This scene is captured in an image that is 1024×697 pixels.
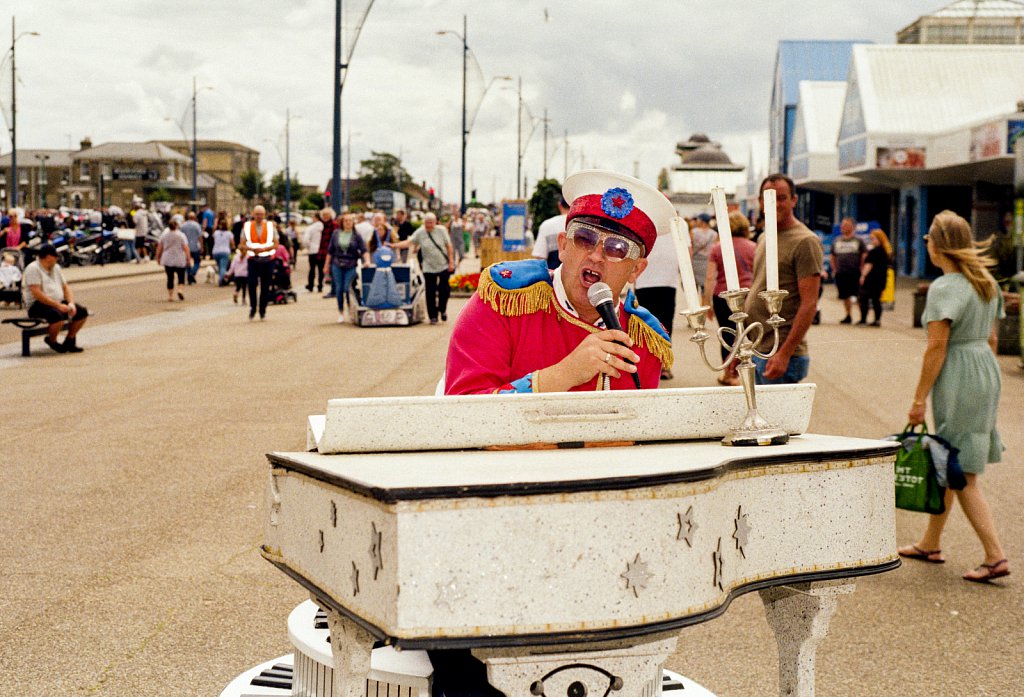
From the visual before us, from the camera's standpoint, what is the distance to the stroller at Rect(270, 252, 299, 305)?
2589 centimetres

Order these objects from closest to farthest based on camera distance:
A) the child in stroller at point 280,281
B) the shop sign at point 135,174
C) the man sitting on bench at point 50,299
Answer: the man sitting on bench at point 50,299, the child in stroller at point 280,281, the shop sign at point 135,174

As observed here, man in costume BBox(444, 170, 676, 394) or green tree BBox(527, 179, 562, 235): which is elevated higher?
green tree BBox(527, 179, 562, 235)

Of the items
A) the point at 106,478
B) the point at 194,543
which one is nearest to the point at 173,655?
the point at 194,543

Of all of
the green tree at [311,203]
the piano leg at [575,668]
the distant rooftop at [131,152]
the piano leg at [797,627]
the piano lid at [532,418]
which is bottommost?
the piano leg at [797,627]

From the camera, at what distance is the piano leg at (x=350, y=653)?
106 inches

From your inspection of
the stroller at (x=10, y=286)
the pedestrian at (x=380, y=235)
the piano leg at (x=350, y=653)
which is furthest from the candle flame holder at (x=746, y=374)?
the stroller at (x=10, y=286)

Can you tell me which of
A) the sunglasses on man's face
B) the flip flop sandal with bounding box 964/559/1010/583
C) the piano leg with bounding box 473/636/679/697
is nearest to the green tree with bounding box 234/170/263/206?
the flip flop sandal with bounding box 964/559/1010/583

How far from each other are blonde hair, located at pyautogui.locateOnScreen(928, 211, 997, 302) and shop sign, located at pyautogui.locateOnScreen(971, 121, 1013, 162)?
77.1 feet

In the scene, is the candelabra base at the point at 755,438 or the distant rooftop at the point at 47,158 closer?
the candelabra base at the point at 755,438

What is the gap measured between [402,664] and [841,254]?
2008 centimetres

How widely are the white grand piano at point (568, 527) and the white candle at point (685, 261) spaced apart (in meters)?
0.28

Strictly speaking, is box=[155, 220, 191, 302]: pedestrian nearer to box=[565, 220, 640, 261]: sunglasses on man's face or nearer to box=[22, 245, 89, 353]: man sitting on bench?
box=[22, 245, 89, 353]: man sitting on bench

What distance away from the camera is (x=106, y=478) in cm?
838

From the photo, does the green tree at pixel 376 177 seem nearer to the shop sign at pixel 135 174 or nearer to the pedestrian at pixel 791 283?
the shop sign at pixel 135 174
